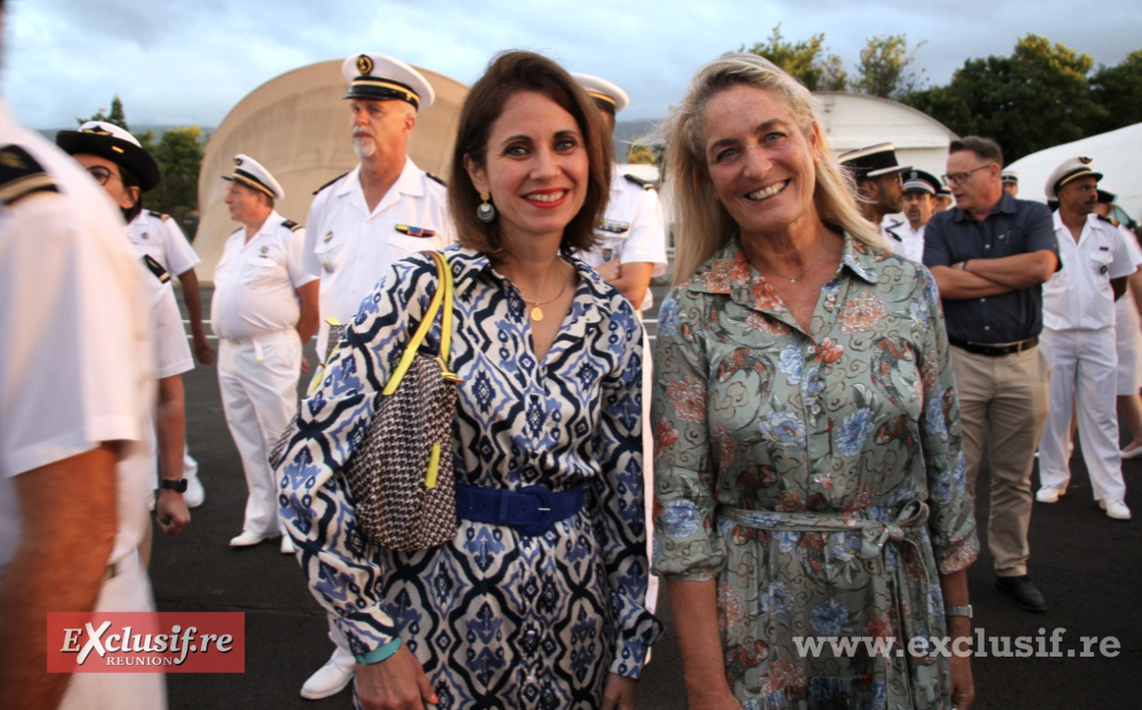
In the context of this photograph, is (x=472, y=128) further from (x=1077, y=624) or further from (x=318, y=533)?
(x=1077, y=624)

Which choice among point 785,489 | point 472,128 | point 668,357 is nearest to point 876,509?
point 785,489

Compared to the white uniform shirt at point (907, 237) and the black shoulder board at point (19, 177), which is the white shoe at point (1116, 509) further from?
the black shoulder board at point (19, 177)

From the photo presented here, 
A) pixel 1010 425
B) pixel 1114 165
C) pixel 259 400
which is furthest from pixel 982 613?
pixel 1114 165

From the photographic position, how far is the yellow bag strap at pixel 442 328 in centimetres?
170

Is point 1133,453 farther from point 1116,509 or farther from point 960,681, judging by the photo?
point 960,681

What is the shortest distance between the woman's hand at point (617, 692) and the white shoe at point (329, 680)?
1.97 meters

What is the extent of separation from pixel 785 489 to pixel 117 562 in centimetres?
139

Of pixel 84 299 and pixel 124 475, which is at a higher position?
pixel 84 299

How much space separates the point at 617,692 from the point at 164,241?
557 cm

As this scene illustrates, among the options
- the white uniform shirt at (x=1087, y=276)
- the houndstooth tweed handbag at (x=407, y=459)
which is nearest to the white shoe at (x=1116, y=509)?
the white uniform shirt at (x=1087, y=276)

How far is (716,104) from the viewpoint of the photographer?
1.95m

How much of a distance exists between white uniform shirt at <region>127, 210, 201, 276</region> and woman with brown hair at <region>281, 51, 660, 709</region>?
485cm

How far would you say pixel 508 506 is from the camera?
1.81 meters

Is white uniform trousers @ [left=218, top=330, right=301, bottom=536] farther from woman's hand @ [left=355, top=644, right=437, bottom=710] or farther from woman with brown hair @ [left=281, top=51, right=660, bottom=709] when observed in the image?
woman's hand @ [left=355, top=644, right=437, bottom=710]
